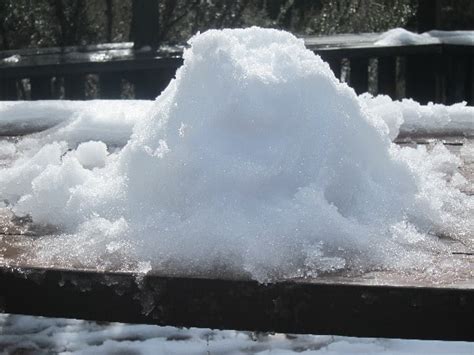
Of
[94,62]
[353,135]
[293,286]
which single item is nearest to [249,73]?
[353,135]

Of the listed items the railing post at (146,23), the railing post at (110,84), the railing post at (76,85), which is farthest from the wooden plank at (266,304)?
the railing post at (146,23)

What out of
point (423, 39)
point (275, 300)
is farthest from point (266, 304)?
point (423, 39)

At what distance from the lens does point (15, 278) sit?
4.27 feet

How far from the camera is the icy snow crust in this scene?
4.29 feet

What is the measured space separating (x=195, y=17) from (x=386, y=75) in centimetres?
352

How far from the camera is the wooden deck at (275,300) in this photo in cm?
117

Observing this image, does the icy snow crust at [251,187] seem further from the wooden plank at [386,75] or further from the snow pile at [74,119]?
the wooden plank at [386,75]

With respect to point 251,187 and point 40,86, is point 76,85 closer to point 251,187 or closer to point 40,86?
point 40,86

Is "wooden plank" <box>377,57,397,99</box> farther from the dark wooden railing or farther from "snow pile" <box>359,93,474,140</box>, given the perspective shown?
"snow pile" <box>359,93,474,140</box>

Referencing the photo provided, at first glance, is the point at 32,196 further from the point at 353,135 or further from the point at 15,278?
the point at 353,135

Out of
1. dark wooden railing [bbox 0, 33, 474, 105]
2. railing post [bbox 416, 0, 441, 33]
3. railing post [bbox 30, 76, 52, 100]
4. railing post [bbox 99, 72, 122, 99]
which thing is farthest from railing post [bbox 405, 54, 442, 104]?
railing post [bbox 30, 76, 52, 100]

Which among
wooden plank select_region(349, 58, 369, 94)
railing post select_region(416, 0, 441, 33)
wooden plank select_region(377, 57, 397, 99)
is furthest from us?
railing post select_region(416, 0, 441, 33)

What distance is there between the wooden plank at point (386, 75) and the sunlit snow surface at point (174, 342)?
3872mm

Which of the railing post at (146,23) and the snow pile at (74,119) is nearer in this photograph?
the snow pile at (74,119)
